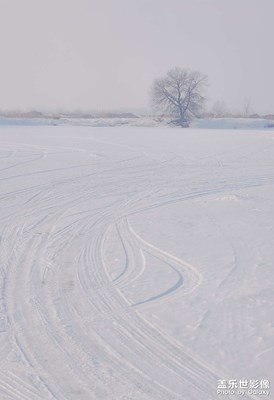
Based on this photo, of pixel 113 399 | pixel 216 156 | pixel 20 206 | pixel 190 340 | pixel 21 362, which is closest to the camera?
pixel 113 399

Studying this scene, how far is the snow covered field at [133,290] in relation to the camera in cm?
448

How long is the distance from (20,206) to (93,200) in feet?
5.53

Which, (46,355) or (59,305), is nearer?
(46,355)

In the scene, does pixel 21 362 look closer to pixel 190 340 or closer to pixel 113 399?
pixel 113 399

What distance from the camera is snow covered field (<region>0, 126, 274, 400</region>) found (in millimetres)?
4484

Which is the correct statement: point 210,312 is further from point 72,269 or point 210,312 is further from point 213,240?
point 213,240

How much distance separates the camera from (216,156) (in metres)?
22.6

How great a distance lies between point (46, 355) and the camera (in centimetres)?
478

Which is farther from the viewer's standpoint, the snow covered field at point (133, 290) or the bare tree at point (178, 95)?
the bare tree at point (178, 95)

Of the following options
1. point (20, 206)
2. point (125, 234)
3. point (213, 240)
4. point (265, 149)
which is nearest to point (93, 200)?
point (20, 206)

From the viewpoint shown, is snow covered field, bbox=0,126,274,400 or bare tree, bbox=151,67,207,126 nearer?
snow covered field, bbox=0,126,274,400

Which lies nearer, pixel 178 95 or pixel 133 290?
pixel 133 290

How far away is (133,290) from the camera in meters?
6.36

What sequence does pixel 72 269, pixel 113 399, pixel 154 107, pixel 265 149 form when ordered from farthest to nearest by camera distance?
1. pixel 154 107
2. pixel 265 149
3. pixel 72 269
4. pixel 113 399
